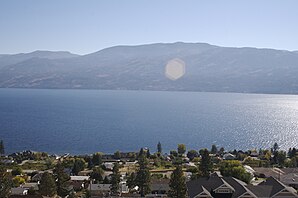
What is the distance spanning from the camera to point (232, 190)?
27516 millimetres

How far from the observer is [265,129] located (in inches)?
4363

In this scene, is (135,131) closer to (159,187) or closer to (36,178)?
(36,178)

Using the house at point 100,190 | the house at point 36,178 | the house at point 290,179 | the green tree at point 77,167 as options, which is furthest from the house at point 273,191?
the green tree at point 77,167

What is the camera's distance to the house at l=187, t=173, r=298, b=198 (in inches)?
1065

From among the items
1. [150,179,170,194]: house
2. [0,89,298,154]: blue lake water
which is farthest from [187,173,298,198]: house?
[0,89,298,154]: blue lake water

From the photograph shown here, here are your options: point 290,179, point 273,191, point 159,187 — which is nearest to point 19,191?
point 159,187

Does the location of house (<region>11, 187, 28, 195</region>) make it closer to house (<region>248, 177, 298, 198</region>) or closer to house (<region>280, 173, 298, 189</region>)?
house (<region>248, 177, 298, 198</region>)

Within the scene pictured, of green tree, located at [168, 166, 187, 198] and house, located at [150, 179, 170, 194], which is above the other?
green tree, located at [168, 166, 187, 198]

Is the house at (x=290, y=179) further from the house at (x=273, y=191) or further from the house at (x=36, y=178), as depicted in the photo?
the house at (x=36, y=178)

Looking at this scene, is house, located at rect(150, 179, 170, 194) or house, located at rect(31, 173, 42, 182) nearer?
house, located at rect(150, 179, 170, 194)

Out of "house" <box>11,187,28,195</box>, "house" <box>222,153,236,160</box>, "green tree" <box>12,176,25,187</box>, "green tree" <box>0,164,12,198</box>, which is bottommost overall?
"house" <box>222,153,236,160</box>

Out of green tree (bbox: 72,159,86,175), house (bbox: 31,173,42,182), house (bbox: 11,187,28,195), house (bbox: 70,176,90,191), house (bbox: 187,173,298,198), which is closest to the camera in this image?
house (bbox: 187,173,298,198)

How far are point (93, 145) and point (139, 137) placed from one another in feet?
53.2

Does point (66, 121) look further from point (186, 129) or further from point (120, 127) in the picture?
point (186, 129)
